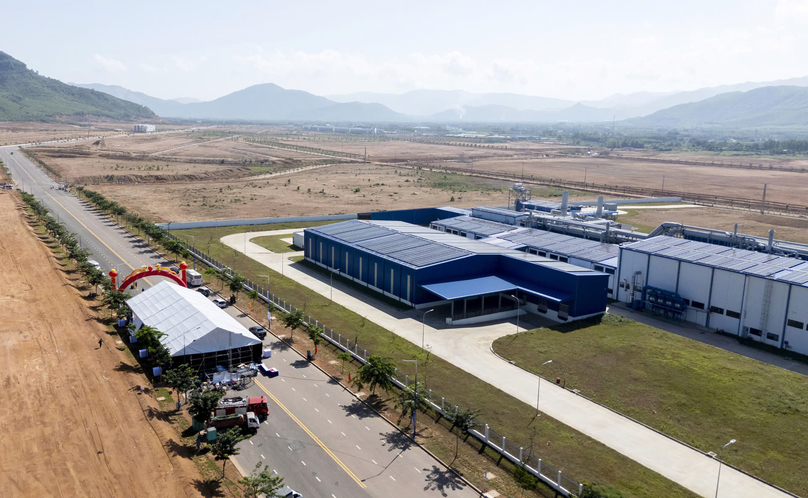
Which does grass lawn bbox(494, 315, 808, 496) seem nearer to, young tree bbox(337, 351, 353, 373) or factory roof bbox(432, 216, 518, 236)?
young tree bbox(337, 351, 353, 373)

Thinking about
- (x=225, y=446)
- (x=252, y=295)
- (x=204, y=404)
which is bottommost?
(x=225, y=446)

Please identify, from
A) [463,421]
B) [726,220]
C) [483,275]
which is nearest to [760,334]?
[483,275]

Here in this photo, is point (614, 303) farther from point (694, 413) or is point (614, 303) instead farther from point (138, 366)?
point (138, 366)

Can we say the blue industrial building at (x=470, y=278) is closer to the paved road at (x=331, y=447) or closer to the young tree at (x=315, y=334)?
the young tree at (x=315, y=334)

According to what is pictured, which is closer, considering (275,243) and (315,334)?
(315,334)

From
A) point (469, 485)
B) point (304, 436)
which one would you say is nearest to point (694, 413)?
point (469, 485)

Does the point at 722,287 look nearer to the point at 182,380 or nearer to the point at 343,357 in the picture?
A: the point at 343,357
